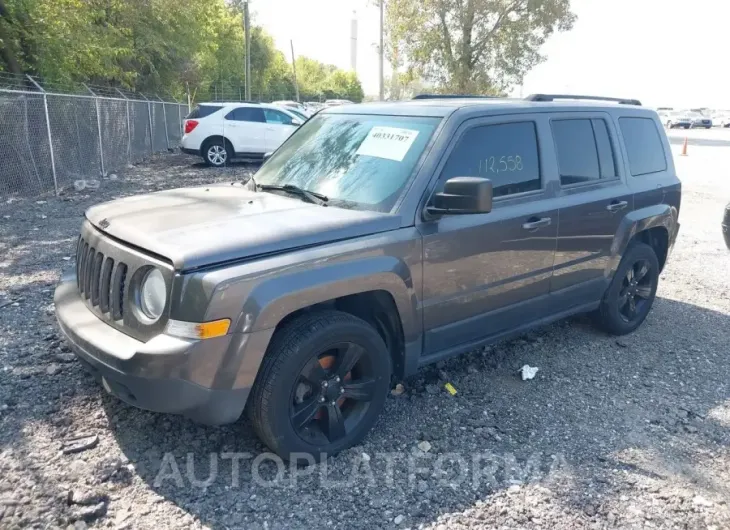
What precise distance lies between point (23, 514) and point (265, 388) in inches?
46.4

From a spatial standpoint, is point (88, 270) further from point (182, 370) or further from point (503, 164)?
point (503, 164)

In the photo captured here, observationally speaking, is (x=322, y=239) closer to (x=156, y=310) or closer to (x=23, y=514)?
(x=156, y=310)

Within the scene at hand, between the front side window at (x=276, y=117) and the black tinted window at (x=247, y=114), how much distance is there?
0.44ft

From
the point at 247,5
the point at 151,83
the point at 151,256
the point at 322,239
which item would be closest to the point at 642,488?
the point at 322,239

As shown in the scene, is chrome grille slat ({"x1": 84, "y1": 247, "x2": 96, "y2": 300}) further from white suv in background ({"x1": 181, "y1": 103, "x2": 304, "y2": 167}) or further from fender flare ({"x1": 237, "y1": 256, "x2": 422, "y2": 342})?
white suv in background ({"x1": 181, "y1": 103, "x2": 304, "y2": 167})

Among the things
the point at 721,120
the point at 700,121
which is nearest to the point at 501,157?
the point at 700,121

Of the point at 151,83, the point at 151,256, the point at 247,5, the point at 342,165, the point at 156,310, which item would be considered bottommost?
the point at 156,310

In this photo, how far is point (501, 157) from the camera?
3865 mm

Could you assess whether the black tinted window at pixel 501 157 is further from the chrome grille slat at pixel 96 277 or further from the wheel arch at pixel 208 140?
the wheel arch at pixel 208 140

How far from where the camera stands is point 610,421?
378 centimetres

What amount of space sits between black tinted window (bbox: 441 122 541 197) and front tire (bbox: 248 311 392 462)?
111 cm

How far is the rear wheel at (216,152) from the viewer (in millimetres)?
16203

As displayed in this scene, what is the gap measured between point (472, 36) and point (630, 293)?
2812 cm

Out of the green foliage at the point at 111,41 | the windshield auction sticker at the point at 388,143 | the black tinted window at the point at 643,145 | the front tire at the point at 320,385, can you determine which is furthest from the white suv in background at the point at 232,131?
the front tire at the point at 320,385
